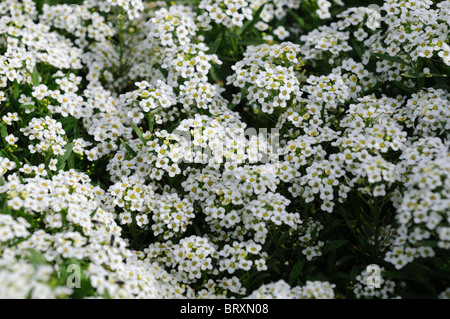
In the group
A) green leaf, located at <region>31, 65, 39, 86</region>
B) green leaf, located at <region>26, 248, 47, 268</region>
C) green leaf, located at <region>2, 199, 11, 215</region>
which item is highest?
green leaf, located at <region>31, 65, 39, 86</region>

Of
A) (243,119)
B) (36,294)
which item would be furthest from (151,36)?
(36,294)

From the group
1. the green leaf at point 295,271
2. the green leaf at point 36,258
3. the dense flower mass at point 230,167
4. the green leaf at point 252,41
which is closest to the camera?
the green leaf at point 36,258

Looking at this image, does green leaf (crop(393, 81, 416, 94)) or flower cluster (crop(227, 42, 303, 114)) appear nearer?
flower cluster (crop(227, 42, 303, 114))

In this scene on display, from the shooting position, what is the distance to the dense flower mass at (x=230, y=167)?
4.09 meters

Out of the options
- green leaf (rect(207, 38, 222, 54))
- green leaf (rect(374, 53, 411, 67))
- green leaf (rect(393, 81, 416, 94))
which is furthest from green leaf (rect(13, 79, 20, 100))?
green leaf (rect(393, 81, 416, 94))

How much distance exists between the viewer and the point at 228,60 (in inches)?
261

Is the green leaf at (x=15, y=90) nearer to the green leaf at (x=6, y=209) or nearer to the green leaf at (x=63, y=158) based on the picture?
the green leaf at (x=63, y=158)

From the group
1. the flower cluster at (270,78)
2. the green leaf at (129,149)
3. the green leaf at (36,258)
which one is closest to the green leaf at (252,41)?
the flower cluster at (270,78)

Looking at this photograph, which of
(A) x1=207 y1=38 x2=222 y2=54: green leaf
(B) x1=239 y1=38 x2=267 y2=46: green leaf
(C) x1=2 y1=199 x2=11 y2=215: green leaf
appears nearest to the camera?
(C) x1=2 y1=199 x2=11 y2=215: green leaf

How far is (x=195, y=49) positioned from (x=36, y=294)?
11.7ft

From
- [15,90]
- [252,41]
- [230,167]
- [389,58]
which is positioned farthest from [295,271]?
[15,90]

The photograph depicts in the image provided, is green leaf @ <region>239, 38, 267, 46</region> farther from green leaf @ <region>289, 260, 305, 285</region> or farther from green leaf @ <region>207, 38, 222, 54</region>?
green leaf @ <region>289, 260, 305, 285</region>

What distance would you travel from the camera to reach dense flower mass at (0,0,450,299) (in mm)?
4086
